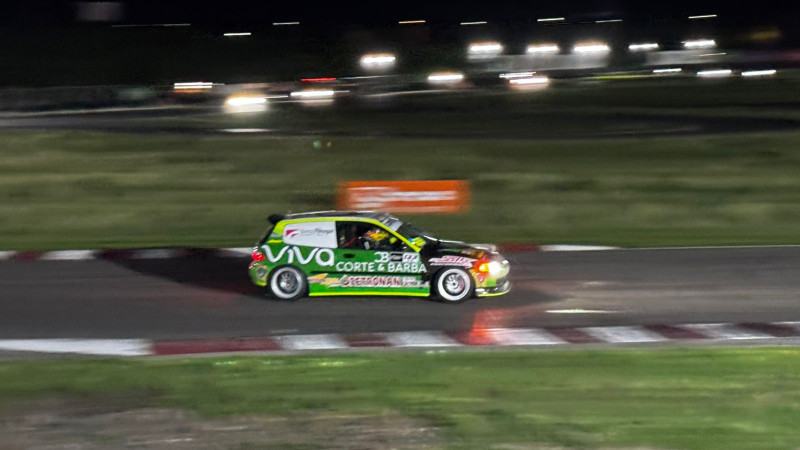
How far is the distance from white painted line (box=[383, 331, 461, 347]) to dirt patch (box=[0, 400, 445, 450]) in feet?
8.54

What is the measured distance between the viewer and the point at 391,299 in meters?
13.6

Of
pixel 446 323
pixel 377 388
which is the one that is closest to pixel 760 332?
pixel 446 323

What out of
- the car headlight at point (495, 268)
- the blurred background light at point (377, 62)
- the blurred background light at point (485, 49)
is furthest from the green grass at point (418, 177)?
the blurred background light at point (485, 49)

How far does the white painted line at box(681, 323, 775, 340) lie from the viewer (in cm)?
1167

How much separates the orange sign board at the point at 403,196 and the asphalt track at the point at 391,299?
9.49ft

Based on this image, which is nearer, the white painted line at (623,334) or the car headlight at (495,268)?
the white painted line at (623,334)

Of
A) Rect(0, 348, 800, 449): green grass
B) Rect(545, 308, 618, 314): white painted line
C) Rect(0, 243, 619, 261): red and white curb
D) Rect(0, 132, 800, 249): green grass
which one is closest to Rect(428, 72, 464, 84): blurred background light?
Rect(0, 132, 800, 249): green grass

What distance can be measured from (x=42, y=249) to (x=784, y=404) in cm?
1326

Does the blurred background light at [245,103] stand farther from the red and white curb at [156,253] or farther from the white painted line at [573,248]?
the white painted line at [573,248]

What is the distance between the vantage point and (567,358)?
10.7 meters

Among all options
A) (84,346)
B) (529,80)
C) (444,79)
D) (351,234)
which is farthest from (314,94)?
(84,346)

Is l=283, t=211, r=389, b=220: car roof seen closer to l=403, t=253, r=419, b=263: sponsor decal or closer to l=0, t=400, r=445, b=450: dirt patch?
l=403, t=253, r=419, b=263: sponsor decal

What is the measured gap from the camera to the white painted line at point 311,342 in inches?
452

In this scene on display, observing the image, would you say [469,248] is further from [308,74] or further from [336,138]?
[308,74]
